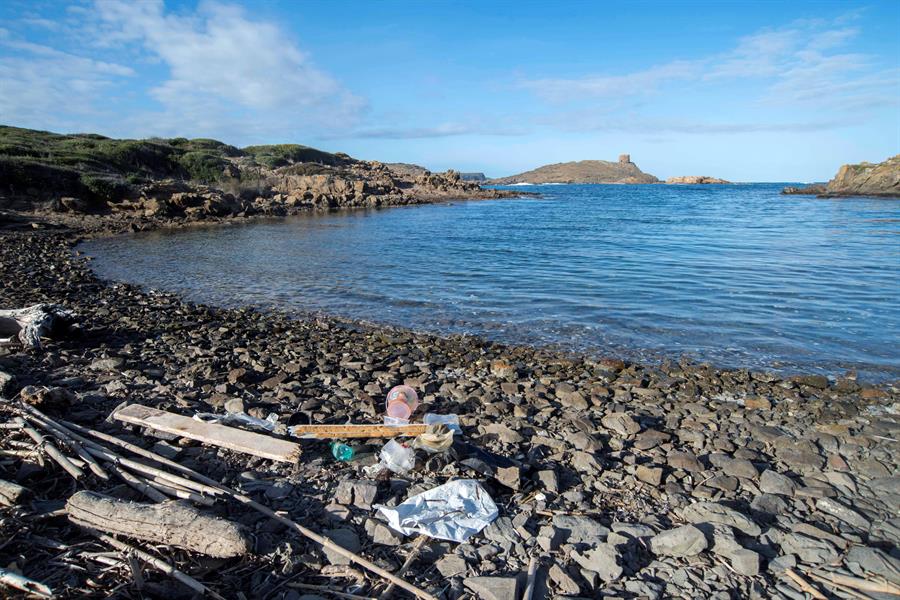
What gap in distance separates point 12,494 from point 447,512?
3168 millimetres

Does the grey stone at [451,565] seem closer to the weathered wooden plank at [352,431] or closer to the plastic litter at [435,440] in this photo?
the plastic litter at [435,440]

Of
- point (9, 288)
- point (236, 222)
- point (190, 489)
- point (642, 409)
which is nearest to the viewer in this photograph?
point (190, 489)

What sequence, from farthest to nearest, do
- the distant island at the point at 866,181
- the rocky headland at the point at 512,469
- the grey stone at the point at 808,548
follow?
the distant island at the point at 866,181
the grey stone at the point at 808,548
the rocky headland at the point at 512,469

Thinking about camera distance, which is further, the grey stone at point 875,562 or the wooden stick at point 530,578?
the grey stone at point 875,562

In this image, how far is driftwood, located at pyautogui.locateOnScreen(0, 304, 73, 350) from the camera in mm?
7953

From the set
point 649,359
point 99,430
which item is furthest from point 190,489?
point 649,359

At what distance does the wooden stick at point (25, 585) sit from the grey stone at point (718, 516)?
14.6 feet

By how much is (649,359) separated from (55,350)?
9782 mm

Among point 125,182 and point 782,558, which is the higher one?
point 125,182

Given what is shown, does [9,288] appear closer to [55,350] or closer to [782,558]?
[55,350]

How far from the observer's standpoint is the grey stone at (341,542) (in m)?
3.50

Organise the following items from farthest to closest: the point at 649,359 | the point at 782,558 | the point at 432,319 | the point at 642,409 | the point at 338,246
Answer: the point at 338,246 → the point at 432,319 → the point at 649,359 → the point at 642,409 → the point at 782,558

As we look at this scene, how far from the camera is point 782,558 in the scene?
3713 mm

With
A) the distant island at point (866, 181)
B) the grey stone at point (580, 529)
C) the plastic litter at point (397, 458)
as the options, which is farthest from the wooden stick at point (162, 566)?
the distant island at point (866, 181)
